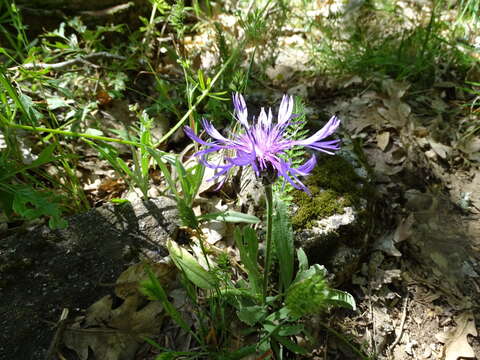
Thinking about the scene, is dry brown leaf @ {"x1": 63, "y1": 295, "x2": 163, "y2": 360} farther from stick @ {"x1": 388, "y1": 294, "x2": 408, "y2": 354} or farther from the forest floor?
stick @ {"x1": 388, "y1": 294, "x2": 408, "y2": 354}

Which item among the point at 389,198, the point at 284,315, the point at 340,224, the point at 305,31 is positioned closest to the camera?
the point at 284,315

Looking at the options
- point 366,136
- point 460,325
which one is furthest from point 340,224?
point 366,136

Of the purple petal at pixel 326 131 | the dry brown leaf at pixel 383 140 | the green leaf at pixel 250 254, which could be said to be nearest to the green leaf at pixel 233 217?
the green leaf at pixel 250 254

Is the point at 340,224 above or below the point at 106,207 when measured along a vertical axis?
above

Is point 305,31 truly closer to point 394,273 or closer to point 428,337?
point 394,273

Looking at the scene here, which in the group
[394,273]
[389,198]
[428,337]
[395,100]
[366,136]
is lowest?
[428,337]

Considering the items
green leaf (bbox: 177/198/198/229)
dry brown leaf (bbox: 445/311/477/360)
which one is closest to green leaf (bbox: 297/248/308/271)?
green leaf (bbox: 177/198/198/229)

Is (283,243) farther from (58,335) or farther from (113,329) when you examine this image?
(58,335)

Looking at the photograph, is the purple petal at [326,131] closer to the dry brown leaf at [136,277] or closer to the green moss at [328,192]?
the green moss at [328,192]
